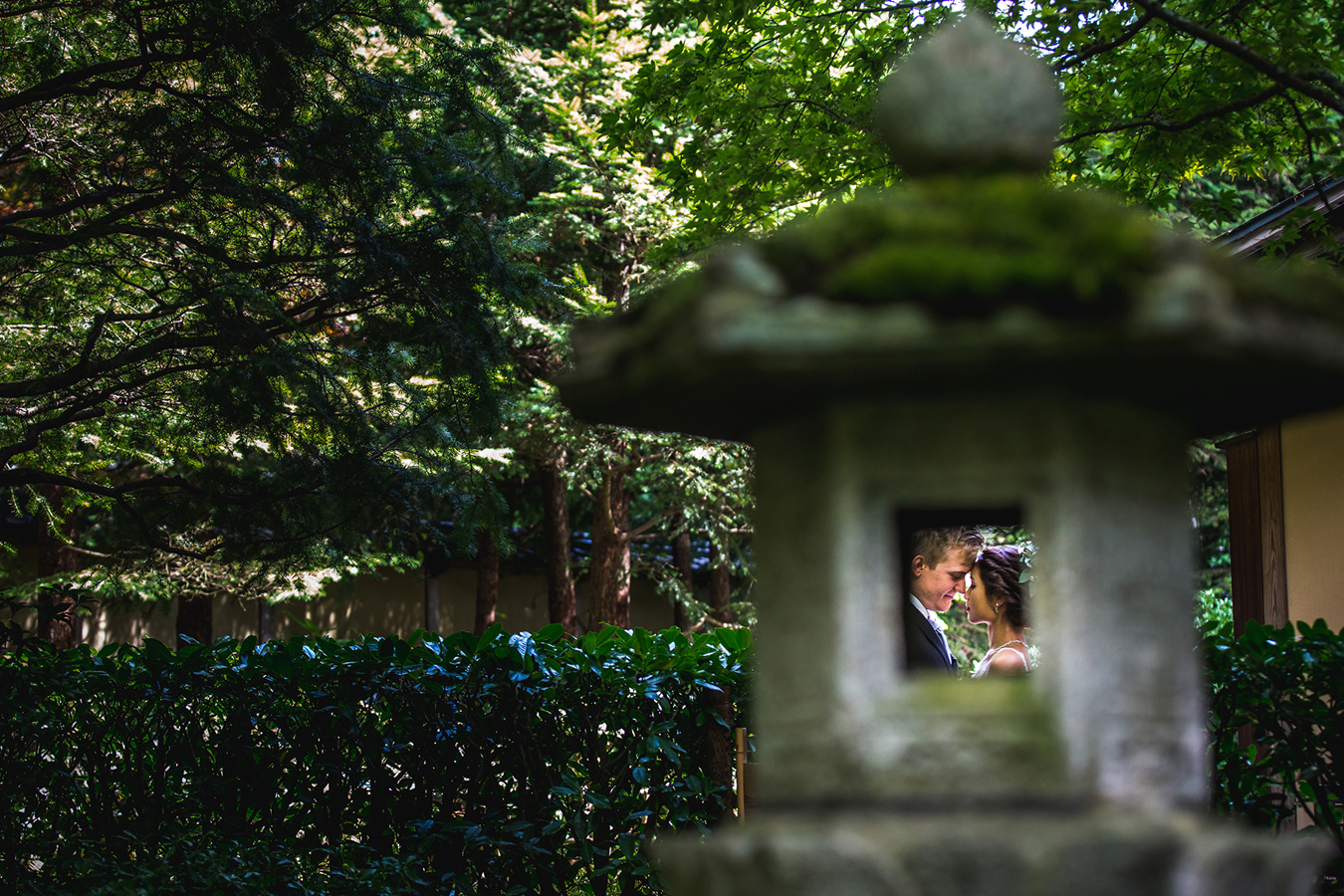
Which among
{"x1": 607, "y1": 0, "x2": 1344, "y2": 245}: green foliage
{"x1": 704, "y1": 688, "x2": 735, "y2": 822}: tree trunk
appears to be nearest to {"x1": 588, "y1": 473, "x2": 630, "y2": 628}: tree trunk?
{"x1": 607, "y1": 0, "x2": 1344, "y2": 245}: green foliage

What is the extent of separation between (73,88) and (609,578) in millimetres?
10319

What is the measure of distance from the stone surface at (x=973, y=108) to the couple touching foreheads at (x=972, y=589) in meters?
1.91

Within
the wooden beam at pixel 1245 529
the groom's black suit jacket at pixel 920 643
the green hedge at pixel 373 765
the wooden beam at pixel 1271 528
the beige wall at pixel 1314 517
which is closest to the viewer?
the groom's black suit jacket at pixel 920 643

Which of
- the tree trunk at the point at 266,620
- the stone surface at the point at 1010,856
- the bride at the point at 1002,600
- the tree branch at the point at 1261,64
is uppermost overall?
the tree branch at the point at 1261,64

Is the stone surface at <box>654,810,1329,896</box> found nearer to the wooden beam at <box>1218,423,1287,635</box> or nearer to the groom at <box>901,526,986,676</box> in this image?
the groom at <box>901,526,986,676</box>

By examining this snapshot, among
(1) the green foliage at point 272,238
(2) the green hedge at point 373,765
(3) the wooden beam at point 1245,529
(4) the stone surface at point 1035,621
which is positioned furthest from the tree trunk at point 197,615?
(4) the stone surface at point 1035,621

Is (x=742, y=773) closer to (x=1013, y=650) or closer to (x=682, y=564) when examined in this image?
(x=1013, y=650)

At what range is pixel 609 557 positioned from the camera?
1466 centimetres

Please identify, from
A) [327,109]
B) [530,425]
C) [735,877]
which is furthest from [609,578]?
[735,877]

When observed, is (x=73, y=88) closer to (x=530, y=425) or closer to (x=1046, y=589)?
(x=1046, y=589)

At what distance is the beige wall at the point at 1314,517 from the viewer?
21.0ft

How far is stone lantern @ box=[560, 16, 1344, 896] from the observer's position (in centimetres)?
160

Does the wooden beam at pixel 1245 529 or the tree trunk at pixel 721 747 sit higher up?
the wooden beam at pixel 1245 529

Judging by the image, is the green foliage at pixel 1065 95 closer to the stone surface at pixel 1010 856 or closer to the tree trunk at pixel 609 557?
the stone surface at pixel 1010 856
